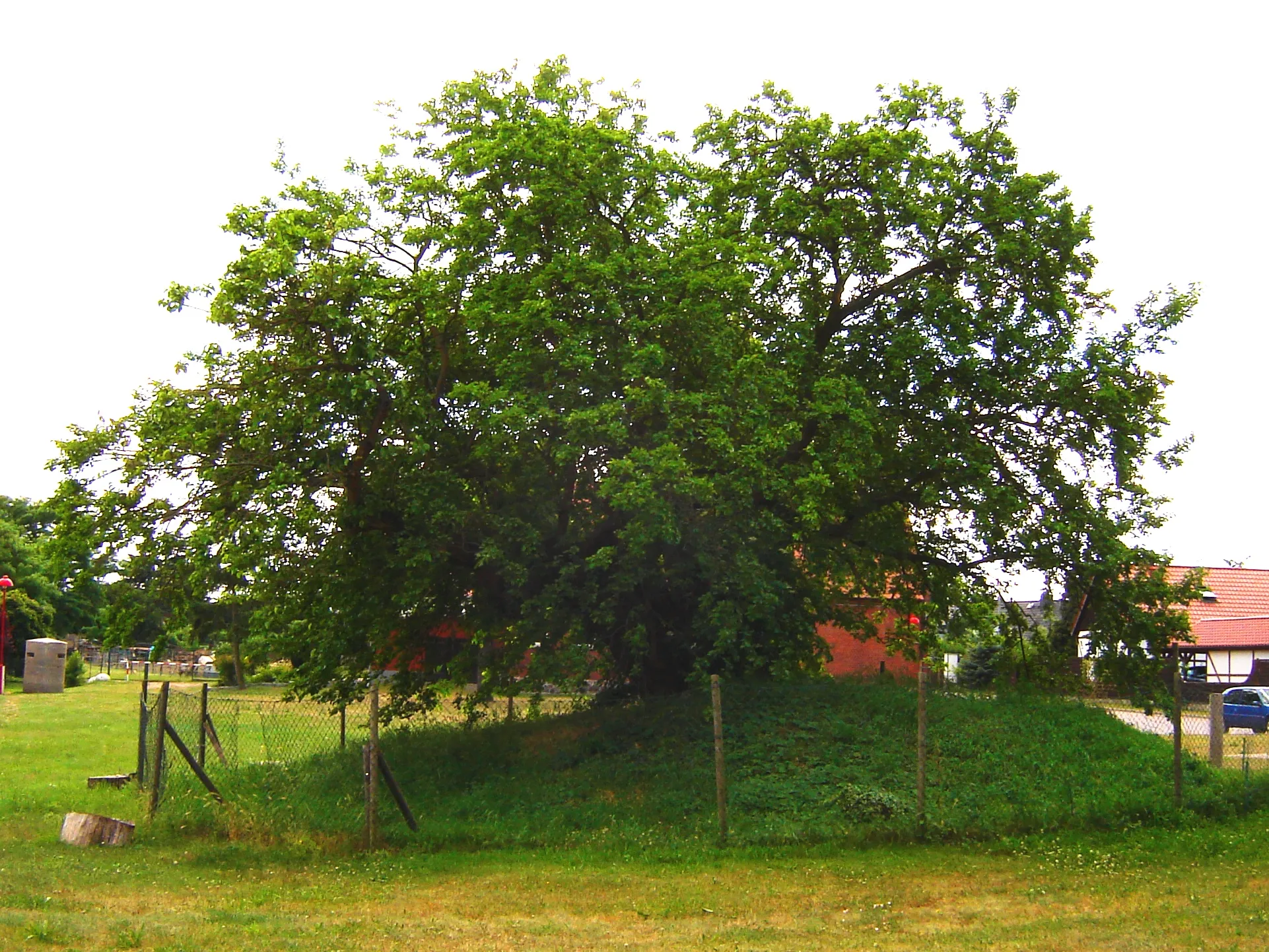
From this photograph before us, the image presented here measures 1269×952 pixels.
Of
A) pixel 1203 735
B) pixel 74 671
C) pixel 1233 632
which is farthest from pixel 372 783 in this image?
pixel 74 671

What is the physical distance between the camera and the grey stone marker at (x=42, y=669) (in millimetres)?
46250

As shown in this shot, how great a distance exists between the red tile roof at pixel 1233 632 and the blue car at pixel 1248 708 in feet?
43.6

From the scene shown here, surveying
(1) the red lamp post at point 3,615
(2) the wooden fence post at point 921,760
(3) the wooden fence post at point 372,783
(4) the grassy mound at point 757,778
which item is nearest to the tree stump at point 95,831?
(4) the grassy mound at point 757,778

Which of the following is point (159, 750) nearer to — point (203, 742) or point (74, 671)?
point (203, 742)

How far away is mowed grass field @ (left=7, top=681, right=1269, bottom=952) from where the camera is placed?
8.73 metres

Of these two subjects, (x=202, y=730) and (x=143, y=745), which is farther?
(x=143, y=745)

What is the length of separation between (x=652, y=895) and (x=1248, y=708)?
21.3 meters

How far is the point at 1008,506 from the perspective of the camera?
17.0m

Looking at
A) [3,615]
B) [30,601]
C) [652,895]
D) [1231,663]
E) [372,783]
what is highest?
[30,601]

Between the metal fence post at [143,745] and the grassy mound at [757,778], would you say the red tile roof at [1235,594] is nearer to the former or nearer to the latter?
the grassy mound at [757,778]

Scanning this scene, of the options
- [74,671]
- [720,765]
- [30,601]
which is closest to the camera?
[720,765]

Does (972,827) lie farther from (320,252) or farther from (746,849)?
(320,252)

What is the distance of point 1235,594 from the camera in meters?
45.6

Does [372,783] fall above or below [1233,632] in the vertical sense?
below
